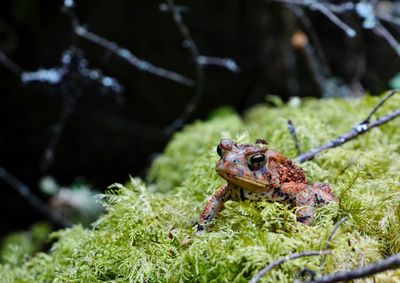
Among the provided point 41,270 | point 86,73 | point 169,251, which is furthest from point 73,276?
point 86,73

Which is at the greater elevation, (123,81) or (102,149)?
(123,81)

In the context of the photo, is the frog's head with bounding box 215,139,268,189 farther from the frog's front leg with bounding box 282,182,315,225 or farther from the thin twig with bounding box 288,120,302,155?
the thin twig with bounding box 288,120,302,155

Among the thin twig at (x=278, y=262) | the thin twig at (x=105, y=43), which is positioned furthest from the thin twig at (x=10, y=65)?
the thin twig at (x=278, y=262)

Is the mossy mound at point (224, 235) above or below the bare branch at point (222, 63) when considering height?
below

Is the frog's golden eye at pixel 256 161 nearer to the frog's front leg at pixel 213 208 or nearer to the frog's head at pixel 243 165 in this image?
the frog's head at pixel 243 165

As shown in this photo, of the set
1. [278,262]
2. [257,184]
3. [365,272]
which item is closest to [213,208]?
[257,184]

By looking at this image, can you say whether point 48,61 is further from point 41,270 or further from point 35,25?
point 41,270
